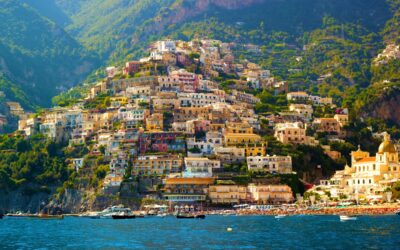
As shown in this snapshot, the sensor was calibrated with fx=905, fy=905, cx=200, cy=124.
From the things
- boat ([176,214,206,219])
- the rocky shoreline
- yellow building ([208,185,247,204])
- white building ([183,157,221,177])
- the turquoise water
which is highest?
white building ([183,157,221,177])

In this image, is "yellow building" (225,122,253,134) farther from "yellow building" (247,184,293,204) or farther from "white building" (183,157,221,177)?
"yellow building" (247,184,293,204)

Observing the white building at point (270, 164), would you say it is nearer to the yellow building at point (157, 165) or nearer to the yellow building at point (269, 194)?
the yellow building at point (269, 194)

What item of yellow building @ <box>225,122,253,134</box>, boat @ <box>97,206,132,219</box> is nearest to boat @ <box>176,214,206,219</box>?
boat @ <box>97,206,132,219</box>

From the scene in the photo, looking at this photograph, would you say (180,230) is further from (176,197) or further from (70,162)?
(70,162)

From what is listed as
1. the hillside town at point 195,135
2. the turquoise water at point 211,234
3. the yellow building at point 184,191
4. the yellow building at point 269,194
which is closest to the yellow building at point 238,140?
the hillside town at point 195,135

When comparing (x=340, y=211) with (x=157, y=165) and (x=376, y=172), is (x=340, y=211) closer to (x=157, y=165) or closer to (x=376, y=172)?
(x=376, y=172)
